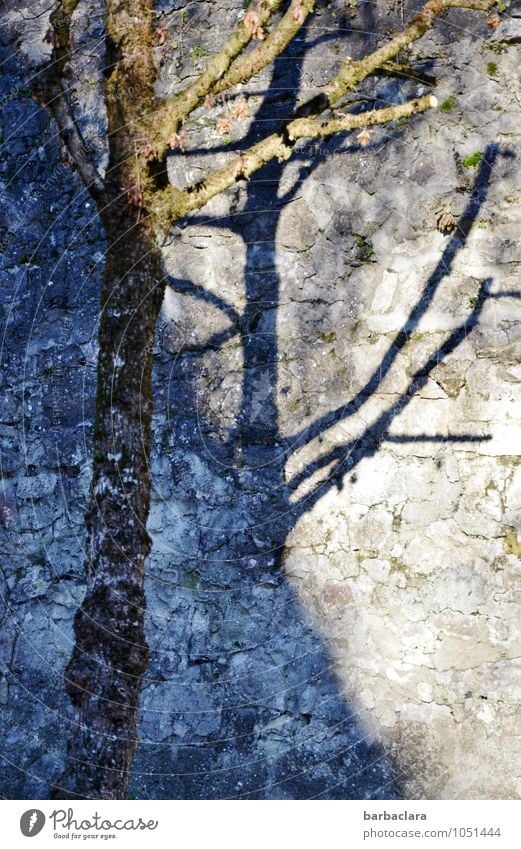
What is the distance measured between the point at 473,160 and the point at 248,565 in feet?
5.88

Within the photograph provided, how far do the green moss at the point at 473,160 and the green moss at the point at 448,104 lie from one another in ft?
0.69

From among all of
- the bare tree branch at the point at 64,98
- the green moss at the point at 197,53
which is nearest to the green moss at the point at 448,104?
the green moss at the point at 197,53

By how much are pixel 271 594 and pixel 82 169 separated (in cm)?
180

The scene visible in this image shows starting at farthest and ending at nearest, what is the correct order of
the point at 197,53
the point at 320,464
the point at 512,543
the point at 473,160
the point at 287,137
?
the point at 197,53 → the point at 320,464 → the point at 473,160 → the point at 512,543 → the point at 287,137

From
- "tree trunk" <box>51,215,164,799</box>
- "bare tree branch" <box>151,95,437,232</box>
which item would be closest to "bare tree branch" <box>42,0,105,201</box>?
"tree trunk" <box>51,215,164,799</box>

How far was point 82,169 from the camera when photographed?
2.99m

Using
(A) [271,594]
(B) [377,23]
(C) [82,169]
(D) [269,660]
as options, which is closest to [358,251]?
(B) [377,23]

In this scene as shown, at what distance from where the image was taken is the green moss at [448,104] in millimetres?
3035

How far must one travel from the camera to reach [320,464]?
123 inches

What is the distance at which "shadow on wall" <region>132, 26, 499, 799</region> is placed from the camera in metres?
3.01

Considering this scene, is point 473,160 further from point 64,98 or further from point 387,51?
point 64,98
